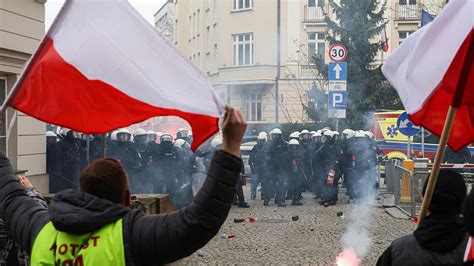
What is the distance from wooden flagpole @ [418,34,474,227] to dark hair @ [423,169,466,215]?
6cm

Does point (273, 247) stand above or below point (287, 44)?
below

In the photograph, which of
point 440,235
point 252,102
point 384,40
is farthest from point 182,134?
point 252,102

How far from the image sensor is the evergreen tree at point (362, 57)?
28.6 m

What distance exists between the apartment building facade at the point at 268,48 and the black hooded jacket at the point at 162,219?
1275 inches

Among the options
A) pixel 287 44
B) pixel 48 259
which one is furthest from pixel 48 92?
pixel 287 44

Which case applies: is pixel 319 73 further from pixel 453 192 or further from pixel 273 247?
pixel 453 192

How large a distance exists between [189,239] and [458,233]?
1.53 m

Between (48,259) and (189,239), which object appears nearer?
(189,239)

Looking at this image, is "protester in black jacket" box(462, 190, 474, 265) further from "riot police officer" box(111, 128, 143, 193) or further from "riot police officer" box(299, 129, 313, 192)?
"riot police officer" box(299, 129, 313, 192)

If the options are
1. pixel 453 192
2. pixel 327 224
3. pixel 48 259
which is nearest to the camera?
pixel 48 259

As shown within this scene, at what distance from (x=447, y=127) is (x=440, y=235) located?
0.54m

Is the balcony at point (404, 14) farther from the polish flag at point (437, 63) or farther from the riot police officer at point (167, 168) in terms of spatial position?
the polish flag at point (437, 63)

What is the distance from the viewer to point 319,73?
3058cm

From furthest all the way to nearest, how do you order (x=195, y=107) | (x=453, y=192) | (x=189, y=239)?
(x=453, y=192) < (x=195, y=107) < (x=189, y=239)
